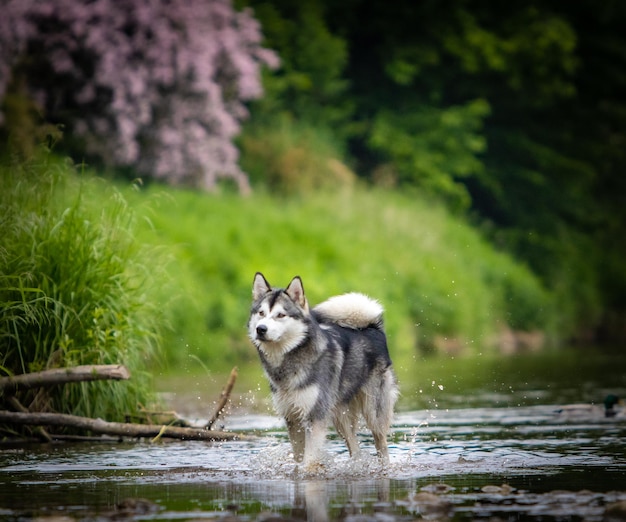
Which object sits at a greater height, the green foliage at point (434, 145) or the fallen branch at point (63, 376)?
the green foliage at point (434, 145)

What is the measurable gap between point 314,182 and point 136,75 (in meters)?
6.07

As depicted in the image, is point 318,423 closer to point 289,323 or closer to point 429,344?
point 289,323

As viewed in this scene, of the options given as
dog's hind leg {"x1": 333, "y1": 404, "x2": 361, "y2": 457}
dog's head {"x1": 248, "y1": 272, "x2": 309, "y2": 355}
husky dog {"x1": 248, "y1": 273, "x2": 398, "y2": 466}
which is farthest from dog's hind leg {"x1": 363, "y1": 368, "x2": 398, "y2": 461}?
dog's head {"x1": 248, "y1": 272, "x2": 309, "y2": 355}

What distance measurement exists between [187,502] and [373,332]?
296 cm

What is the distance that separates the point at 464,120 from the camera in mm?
33812

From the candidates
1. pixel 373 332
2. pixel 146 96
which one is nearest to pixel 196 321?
pixel 146 96

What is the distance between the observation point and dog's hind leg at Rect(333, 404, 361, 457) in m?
9.25

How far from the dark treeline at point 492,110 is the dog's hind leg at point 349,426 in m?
21.9

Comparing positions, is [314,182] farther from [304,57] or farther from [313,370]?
[313,370]

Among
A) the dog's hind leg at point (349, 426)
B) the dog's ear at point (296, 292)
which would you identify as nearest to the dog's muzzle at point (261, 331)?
the dog's ear at point (296, 292)

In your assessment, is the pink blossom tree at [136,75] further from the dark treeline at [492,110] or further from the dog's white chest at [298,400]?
the dog's white chest at [298,400]

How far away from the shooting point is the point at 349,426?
936 cm

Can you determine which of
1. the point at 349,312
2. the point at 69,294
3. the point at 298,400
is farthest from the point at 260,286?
the point at 69,294

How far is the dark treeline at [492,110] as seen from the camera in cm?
3316
